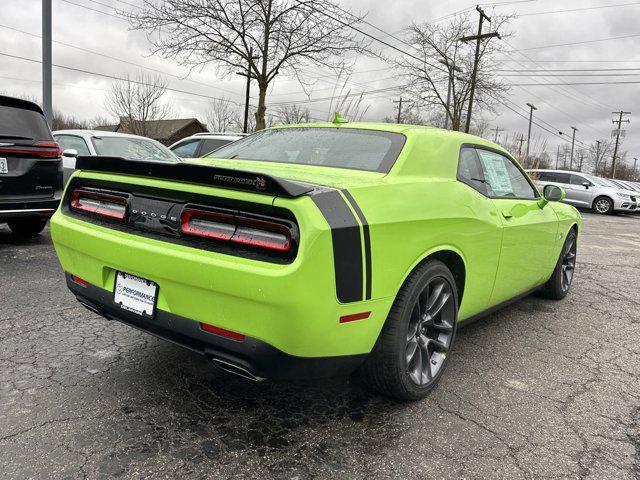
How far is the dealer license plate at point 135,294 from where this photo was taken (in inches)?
84.9

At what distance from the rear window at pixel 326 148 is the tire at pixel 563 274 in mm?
2574

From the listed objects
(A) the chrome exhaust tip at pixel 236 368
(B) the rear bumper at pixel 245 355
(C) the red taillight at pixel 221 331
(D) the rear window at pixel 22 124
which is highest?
(D) the rear window at pixel 22 124

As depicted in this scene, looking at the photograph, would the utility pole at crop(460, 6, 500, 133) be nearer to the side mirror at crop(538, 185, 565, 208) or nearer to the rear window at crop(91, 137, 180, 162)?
the rear window at crop(91, 137, 180, 162)

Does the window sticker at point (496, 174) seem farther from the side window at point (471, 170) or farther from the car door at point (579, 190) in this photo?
the car door at point (579, 190)

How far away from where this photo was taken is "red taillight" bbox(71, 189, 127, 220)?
2.39 metres

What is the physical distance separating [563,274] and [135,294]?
13.2 ft

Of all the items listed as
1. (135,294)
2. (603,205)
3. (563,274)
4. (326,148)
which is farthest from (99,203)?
(603,205)

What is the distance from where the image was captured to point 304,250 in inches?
70.7

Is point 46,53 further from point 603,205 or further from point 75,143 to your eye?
point 603,205

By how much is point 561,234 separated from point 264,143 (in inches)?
108

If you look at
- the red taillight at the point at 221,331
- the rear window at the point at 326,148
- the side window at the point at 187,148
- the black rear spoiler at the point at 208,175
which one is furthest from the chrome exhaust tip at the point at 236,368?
the side window at the point at 187,148

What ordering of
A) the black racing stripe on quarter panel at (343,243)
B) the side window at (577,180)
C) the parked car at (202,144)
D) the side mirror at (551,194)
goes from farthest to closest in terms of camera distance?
the side window at (577,180) < the parked car at (202,144) < the side mirror at (551,194) < the black racing stripe on quarter panel at (343,243)

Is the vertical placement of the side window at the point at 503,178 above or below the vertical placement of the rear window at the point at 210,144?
below

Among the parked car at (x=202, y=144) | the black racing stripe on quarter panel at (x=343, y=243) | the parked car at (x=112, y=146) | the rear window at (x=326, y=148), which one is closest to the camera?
the black racing stripe on quarter panel at (x=343, y=243)
